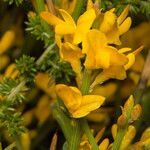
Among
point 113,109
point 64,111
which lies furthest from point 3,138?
point 64,111

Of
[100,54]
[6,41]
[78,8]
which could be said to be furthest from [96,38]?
[6,41]

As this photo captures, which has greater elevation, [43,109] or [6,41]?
[6,41]

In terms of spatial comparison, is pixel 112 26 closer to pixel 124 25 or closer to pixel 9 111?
pixel 124 25

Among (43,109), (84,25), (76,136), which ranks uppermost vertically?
(84,25)

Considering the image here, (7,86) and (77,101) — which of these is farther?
(7,86)

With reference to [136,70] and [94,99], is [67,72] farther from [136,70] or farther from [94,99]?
[136,70]
